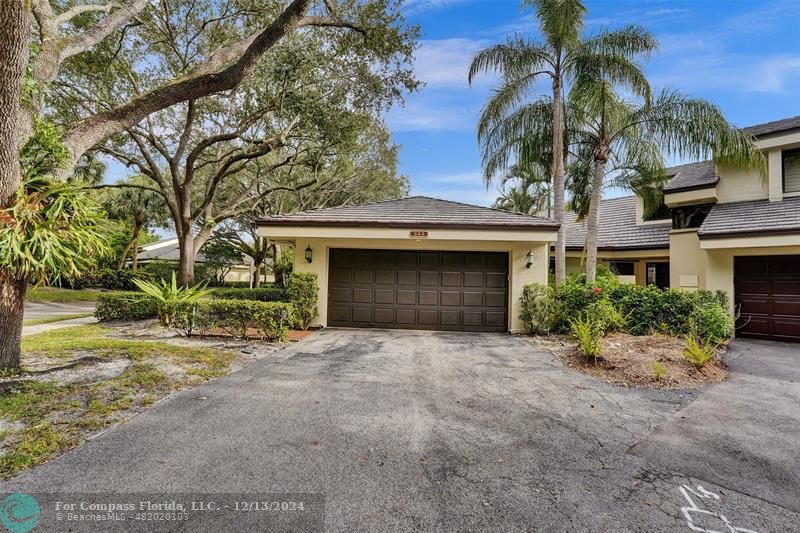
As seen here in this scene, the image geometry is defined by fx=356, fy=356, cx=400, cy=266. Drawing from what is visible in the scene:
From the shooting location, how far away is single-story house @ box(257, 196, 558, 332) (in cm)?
1023

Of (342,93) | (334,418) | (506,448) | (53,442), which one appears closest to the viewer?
(53,442)

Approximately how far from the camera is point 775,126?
10.8 meters

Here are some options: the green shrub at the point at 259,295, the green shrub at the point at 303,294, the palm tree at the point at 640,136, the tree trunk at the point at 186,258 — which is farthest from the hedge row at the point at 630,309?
the tree trunk at the point at 186,258

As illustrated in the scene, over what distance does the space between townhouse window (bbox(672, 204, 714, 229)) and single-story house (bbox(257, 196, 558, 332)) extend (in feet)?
18.4

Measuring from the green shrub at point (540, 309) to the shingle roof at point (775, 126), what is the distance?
312 inches

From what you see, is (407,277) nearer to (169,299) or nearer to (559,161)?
(559,161)

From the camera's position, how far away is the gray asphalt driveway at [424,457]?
2.48 meters

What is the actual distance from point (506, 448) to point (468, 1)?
11.8 meters

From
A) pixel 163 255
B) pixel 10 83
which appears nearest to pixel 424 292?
pixel 10 83

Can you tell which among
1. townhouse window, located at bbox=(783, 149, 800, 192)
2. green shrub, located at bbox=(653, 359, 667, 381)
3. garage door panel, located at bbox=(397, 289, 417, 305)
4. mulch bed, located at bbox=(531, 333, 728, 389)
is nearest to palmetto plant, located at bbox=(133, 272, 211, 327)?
garage door panel, located at bbox=(397, 289, 417, 305)

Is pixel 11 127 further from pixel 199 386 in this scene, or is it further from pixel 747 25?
pixel 747 25

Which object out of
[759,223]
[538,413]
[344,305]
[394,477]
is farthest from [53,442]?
[759,223]

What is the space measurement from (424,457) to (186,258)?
45.9ft

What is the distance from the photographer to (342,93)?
12.6 metres
